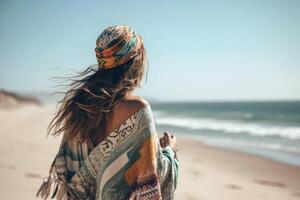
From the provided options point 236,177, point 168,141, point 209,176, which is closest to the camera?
point 168,141

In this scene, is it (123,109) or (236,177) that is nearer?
(123,109)

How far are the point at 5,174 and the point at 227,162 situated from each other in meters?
6.34

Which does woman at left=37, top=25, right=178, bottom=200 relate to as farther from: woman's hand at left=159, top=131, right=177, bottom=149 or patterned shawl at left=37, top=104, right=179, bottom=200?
woman's hand at left=159, top=131, right=177, bottom=149

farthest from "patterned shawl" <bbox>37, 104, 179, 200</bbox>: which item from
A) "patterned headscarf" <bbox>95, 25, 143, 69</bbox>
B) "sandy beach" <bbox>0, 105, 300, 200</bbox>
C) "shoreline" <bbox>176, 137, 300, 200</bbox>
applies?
"shoreline" <bbox>176, 137, 300, 200</bbox>

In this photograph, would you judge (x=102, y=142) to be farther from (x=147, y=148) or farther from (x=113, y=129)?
(x=147, y=148)

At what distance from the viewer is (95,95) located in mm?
1867

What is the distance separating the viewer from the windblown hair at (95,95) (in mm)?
1871

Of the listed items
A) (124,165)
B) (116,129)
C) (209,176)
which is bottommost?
(209,176)

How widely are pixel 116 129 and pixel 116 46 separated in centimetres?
42

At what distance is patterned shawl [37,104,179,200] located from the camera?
6.05 feet

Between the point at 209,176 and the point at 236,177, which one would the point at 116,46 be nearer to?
the point at 209,176

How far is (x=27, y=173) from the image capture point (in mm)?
5723

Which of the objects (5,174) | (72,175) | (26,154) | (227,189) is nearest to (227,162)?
(227,189)

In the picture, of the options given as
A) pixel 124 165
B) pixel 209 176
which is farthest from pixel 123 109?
pixel 209 176
